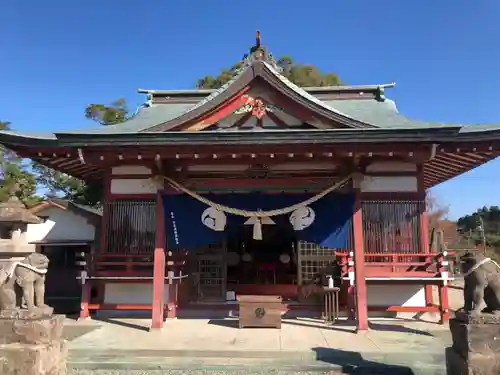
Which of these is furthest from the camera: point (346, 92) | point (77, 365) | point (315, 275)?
point (346, 92)

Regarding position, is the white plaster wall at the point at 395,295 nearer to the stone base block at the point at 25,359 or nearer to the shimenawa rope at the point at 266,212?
the shimenawa rope at the point at 266,212

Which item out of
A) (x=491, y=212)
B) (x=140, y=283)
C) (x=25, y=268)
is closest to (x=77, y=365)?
(x=25, y=268)

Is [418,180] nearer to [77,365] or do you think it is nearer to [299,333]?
[299,333]

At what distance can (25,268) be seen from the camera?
17.5ft

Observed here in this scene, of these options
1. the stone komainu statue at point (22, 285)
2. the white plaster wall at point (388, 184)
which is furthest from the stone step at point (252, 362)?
the white plaster wall at point (388, 184)

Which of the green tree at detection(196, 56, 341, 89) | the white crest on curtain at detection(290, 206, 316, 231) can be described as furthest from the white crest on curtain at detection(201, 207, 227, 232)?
the green tree at detection(196, 56, 341, 89)

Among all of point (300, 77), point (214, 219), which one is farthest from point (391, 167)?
point (300, 77)

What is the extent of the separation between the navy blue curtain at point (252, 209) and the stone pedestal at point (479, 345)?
3684mm

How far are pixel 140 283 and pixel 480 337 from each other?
7.44 m

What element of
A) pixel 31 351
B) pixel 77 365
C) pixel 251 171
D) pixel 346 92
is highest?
pixel 346 92

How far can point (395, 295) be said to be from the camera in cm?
937

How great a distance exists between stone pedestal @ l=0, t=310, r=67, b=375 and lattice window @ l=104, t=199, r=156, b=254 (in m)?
4.27

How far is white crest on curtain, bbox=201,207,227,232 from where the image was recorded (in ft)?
28.3

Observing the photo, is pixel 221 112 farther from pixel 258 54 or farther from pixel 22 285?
pixel 22 285
